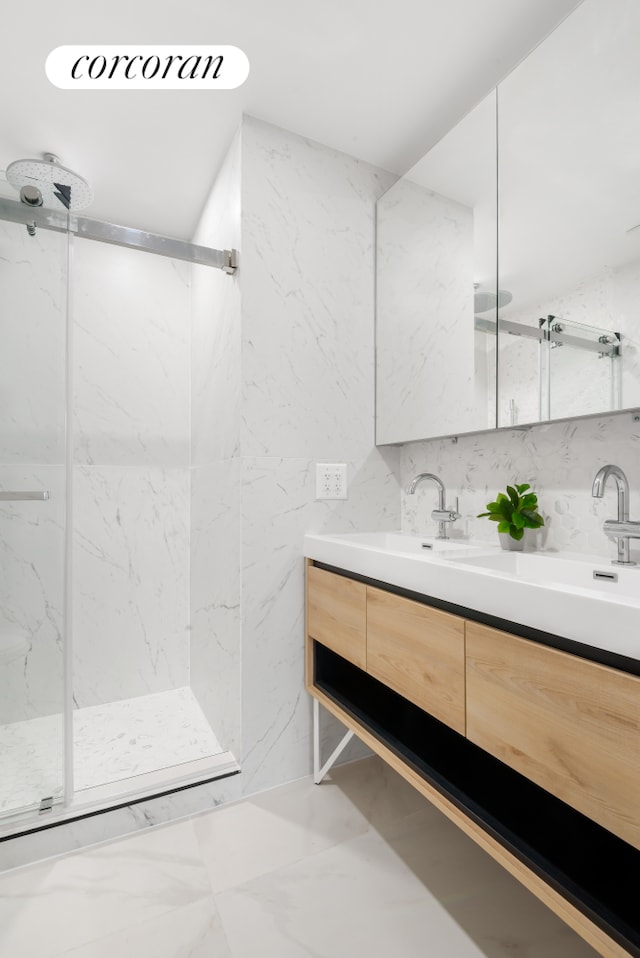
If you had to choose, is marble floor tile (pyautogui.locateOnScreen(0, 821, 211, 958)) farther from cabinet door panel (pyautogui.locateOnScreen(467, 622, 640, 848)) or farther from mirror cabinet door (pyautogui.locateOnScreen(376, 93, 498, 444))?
mirror cabinet door (pyautogui.locateOnScreen(376, 93, 498, 444))

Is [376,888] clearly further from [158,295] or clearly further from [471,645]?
[158,295]

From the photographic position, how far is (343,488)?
1792mm

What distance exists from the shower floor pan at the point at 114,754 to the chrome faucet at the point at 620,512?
1.32 m

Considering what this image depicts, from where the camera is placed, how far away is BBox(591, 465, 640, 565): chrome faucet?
1.09 meters

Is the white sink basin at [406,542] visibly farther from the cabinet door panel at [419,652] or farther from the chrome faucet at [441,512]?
the cabinet door panel at [419,652]

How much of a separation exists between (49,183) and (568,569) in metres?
1.84

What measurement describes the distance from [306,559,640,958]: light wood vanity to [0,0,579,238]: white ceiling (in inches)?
59.5

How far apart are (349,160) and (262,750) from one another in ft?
7.00

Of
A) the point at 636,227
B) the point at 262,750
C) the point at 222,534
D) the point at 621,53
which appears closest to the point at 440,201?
the point at 621,53

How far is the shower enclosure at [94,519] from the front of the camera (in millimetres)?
1417

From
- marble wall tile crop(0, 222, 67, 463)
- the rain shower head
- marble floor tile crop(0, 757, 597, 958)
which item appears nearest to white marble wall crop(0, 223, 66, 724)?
marble wall tile crop(0, 222, 67, 463)

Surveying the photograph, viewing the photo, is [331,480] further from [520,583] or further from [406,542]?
[520,583]

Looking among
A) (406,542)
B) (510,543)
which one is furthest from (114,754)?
(510,543)

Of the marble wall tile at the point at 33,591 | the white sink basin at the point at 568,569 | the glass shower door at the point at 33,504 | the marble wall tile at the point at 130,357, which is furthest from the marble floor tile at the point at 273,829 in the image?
the marble wall tile at the point at 130,357
